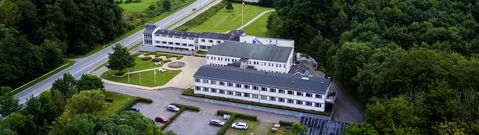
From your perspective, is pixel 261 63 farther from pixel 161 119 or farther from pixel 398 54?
pixel 398 54

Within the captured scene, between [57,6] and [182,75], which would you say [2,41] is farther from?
[182,75]

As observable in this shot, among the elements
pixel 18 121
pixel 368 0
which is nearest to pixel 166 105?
pixel 18 121

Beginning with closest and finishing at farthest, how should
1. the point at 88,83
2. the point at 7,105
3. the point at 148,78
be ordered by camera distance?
1. the point at 7,105
2. the point at 88,83
3. the point at 148,78

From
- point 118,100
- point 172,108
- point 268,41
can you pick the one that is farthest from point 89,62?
point 268,41

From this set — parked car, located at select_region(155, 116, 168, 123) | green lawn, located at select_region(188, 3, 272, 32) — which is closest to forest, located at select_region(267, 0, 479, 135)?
green lawn, located at select_region(188, 3, 272, 32)

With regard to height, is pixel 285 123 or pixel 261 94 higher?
pixel 261 94

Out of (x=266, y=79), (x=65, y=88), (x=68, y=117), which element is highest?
(x=266, y=79)
